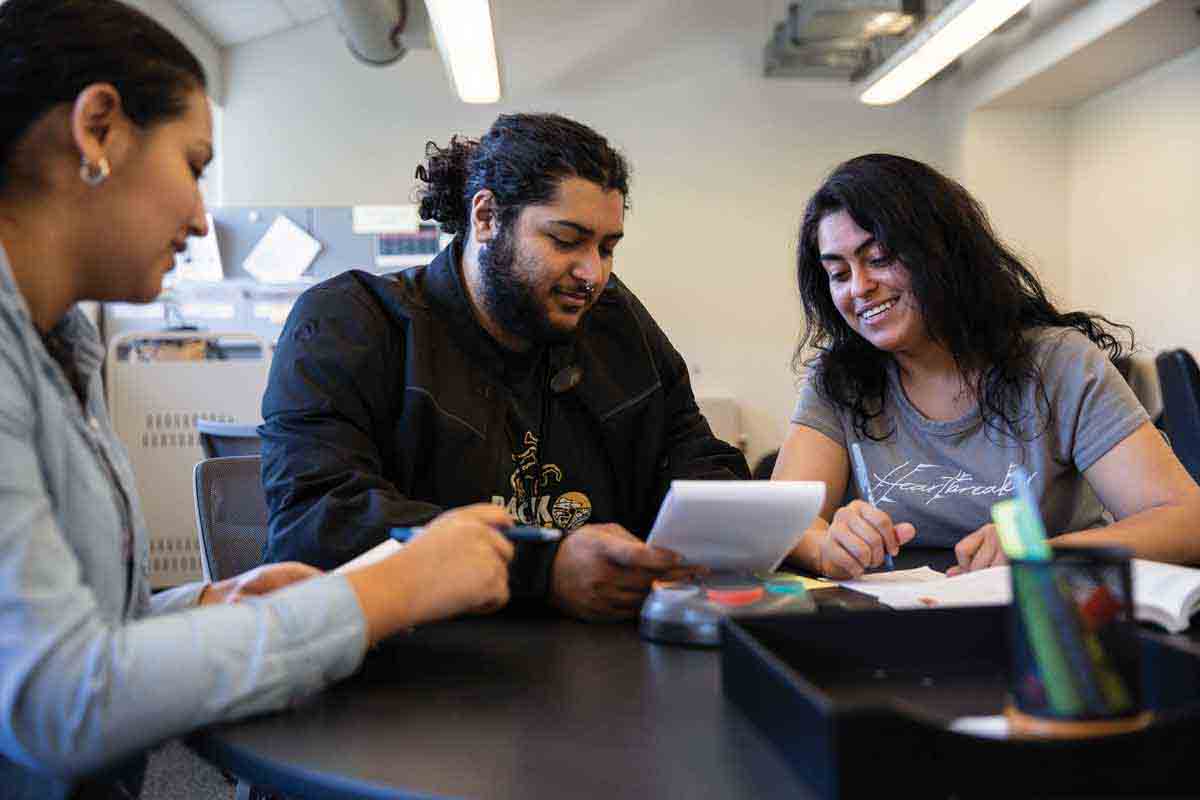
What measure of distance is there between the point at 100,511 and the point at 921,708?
62cm

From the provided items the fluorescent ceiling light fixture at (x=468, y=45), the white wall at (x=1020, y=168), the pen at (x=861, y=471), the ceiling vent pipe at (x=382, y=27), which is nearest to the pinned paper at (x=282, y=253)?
the ceiling vent pipe at (x=382, y=27)

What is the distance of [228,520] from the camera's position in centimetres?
178

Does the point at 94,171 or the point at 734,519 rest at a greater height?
the point at 94,171

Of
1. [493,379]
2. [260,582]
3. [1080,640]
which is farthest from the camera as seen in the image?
[493,379]

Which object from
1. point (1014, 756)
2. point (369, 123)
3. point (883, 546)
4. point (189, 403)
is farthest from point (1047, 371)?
point (369, 123)

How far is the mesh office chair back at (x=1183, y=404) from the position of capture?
3.15m

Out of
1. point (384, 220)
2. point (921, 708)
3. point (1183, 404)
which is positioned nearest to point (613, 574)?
point (921, 708)

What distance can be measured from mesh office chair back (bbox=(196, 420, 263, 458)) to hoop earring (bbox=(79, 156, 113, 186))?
5.79 feet

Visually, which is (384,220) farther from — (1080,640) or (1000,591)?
(1080,640)

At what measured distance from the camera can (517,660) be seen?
93 cm

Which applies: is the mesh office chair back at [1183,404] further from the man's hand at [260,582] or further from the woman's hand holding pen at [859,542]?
the man's hand at [260,582]

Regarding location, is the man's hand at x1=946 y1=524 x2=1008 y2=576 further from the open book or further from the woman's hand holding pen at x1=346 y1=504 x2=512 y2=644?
the woman's hand holding pen at x1=346 y1=504 x2=512 y2=644

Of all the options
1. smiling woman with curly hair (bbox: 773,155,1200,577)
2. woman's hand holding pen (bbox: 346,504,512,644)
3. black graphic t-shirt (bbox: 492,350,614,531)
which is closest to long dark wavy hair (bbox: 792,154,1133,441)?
smiling woman with curly hair (bbox: 773,155,1200,577)

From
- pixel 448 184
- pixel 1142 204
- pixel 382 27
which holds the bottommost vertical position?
pixel 448 184
